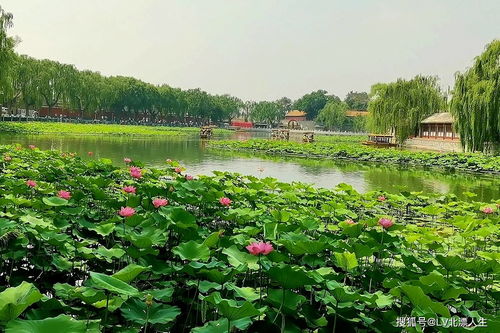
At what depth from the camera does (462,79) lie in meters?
18.9

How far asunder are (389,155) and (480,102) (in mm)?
3880

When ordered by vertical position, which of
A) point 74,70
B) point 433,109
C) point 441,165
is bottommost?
point 441,165

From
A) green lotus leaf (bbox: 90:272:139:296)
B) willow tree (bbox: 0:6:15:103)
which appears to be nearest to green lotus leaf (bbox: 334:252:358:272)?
green lotus leaf (bbox: 90:272:139:296)

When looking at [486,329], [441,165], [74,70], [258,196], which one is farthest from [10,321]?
[74,70]

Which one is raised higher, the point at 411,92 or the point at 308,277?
the point at 411,92

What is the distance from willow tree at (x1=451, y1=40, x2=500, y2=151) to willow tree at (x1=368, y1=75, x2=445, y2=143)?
Result: 22.8ft

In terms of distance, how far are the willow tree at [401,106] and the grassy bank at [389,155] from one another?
20.7 ft

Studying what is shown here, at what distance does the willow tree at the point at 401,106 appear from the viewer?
1025 inches

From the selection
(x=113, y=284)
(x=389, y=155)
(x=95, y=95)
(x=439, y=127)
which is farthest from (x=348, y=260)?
(x=95, y=95)

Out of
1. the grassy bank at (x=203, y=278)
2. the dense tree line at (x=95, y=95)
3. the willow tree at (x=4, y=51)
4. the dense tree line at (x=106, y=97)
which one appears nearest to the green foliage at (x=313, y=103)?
the dense tree line at (x=106, y=97)

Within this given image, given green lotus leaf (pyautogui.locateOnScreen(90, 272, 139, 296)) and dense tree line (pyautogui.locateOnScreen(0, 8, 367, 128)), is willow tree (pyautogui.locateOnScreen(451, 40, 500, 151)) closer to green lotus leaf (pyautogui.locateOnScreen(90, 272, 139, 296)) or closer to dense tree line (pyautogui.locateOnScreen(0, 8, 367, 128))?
green lotus leaf (pyautogui.locateOnScreen(90, 272, 139, 296))

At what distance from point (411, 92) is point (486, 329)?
2741cm

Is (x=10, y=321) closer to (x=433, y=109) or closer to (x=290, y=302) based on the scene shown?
(x=290, y=302)

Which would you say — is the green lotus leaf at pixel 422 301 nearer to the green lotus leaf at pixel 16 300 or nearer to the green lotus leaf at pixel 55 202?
the green lotus leaf at pixel 16 300
